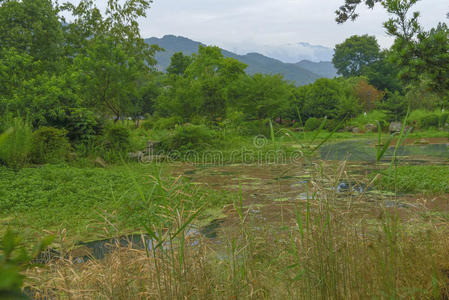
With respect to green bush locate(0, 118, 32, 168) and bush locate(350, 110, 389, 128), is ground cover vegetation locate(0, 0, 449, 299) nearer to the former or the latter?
green bush locate(0, 118, 32, 168)

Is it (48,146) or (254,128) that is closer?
(48,146)

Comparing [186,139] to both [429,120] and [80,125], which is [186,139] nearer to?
[80,125]

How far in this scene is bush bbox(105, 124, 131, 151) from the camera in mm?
9398

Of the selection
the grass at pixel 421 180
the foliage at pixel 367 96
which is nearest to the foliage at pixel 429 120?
the foliage at pixel 367 96

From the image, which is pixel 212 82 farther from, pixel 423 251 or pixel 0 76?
pixel 423 251

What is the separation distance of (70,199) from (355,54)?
150 feet

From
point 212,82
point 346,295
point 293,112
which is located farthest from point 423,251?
point 293,112

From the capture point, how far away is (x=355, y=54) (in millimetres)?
44031

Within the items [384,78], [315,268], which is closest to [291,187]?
[315,268]

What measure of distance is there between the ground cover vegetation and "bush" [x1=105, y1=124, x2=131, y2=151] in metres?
0.04

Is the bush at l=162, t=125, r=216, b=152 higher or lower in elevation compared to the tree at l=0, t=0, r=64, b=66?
lower

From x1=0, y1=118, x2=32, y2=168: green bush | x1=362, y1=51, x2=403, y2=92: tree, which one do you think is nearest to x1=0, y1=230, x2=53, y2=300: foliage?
x1=0, y1=118, x2=32, y2=168: green bush

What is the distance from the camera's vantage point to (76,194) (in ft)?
16.8

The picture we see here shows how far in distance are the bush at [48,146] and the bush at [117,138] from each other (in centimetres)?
145
